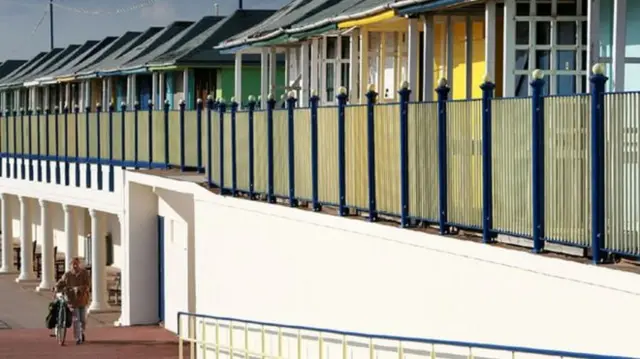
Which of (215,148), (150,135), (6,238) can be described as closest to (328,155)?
(215,148)

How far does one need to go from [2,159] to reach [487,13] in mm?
31177

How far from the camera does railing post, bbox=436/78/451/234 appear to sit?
1319 cm

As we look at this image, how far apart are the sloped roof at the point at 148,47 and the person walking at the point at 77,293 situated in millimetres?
17182

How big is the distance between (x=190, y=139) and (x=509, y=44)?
11440 mm

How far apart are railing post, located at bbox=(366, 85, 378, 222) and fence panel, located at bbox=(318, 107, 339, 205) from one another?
110 centimetres

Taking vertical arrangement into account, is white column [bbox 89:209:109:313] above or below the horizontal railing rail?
below

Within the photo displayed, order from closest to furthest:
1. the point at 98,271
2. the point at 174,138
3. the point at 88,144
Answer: the point at 174,138
the point at 88,144
the point at 98,271

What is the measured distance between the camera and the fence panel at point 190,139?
2627cm

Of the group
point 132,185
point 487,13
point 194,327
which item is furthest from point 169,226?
point 487,13

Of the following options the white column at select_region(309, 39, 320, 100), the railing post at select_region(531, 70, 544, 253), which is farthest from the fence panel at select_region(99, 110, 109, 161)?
the railing post at select_region(531, 70, 544, 253)

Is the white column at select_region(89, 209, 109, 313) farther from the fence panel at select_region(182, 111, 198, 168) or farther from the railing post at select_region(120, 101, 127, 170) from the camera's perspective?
the fence panel at select_region(182, 111, 198, 168)

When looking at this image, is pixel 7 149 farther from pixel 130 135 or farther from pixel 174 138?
pixel 174 138

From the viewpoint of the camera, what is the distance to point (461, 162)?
42.9 ft

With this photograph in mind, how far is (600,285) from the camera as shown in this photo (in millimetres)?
10141
